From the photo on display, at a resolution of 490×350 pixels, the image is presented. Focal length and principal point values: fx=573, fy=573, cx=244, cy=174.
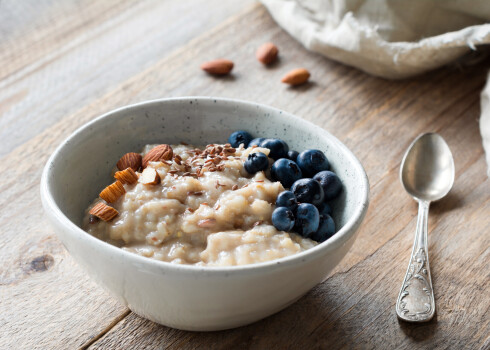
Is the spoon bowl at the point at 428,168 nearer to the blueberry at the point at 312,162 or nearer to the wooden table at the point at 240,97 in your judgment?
→ the wooden table at the point at 240,97

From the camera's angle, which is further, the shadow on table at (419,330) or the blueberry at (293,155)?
the blueberry at (293,155)

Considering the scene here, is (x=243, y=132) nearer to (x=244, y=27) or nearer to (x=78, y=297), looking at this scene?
(x=78, y=297)

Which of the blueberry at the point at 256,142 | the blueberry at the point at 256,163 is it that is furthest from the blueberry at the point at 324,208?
the blueberry at the point at 256,142

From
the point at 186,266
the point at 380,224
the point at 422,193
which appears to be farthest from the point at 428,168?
the point at 186,266

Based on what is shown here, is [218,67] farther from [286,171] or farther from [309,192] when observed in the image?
[309,192]

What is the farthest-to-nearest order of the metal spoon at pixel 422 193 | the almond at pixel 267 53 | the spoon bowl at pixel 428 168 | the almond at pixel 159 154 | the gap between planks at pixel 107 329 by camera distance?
1. the almond at pixel 267 53
2. the spoon bowl at pixel 428 168
3. the almond at pixel 159 154
4. the metal spoon at pixel 422 193
5. the gap between planks at pixel 107 329

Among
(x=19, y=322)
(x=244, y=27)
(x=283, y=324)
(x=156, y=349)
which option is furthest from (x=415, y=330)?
(x=244, y=27)
